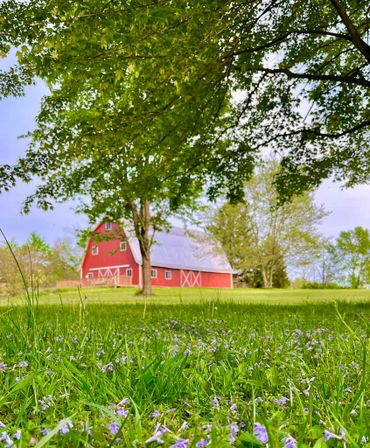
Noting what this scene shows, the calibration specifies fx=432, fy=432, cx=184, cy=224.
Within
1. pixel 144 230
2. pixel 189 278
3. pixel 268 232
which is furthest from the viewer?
pixel 189 278

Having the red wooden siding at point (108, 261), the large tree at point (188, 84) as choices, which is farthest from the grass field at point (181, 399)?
the red wooden siding at point (108, 261)

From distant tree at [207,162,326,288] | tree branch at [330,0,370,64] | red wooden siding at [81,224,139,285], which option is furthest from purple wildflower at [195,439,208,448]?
red wooden siding at [81,224,139,285]

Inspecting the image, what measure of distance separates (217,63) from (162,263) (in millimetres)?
39949

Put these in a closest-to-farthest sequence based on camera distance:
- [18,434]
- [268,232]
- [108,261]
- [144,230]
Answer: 1. [18,434]
2. [144,230]
3. [268,232]
4. [108,261]

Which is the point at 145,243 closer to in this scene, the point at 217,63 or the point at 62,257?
the point at 217,63

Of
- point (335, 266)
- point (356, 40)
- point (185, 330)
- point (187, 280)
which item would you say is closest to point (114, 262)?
point (187, 280)

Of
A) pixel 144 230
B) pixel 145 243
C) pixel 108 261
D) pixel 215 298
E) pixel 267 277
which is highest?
pixel 144 230

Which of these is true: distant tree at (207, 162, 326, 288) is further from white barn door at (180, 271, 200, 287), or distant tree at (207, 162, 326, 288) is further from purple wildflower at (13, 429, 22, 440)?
purple wildflower at (13, 429, 22, 440)

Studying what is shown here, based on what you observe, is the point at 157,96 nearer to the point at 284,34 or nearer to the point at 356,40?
the point at 284,34

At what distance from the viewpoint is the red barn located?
4725cm

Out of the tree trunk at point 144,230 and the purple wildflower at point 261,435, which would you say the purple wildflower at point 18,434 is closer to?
the purple wildflower at point 261,435

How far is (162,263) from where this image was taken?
159 feet

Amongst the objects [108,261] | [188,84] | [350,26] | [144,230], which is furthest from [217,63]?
[108,261]

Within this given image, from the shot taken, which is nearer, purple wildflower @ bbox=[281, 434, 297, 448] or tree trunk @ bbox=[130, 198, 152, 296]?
purple wildflower @ bbox=[281, 434, 297, 448]
